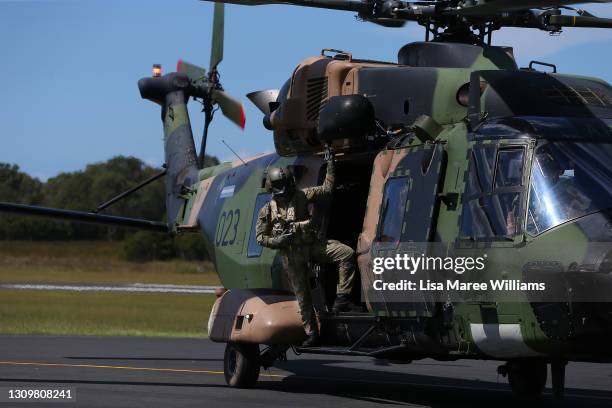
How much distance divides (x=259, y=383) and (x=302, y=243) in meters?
2.67

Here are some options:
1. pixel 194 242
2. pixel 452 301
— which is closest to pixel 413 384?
pixel 452 301

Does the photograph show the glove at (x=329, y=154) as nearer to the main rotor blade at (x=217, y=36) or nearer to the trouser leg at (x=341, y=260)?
the trouser leg at (x=341, y=260)

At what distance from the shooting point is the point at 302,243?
11.6 meters

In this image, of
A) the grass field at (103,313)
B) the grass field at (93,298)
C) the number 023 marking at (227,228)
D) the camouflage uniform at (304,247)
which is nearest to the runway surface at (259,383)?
the camouflage uniform at (304,247)

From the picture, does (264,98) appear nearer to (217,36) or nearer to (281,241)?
(281,241)

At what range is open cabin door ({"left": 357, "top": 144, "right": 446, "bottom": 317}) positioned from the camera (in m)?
10.1

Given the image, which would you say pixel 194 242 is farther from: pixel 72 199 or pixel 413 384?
pixel 413 384

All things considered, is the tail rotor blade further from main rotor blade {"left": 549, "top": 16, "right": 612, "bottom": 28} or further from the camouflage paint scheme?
main rotor blade {"left": 549, "top": 16, "right": 612, "bottom": 28}

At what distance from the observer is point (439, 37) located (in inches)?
471

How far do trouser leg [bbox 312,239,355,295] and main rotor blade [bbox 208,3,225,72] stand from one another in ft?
24.0

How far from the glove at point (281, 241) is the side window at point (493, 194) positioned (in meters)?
2.39

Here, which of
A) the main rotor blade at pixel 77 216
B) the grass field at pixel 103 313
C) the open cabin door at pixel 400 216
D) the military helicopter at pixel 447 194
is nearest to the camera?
the military helicopter at pixel 447 194

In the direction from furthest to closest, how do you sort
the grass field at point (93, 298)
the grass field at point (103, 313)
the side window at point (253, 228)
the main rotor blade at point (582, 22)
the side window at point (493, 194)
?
the grass field at point (93, 298)
the grass field at point (103, 313)
the side window at point (253, 228)
the main rotor blade at point (582, 22)
the side window at point (493, 194)

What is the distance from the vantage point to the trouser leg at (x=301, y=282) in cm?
1155
